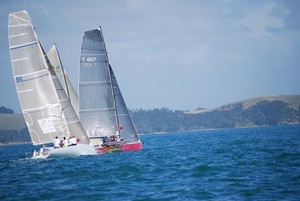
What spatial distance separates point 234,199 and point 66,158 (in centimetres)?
2619

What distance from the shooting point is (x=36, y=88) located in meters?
43.7

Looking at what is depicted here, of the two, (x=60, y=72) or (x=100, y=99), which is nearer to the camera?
(x=100, y=99)

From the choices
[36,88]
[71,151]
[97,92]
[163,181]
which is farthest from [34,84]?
[163,181]

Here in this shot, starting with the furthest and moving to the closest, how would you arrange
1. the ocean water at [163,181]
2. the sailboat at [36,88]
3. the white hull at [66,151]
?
1. the sailboat at [36,88]
2. the white hull at [66,151]
3. the ocean water at [163,181]

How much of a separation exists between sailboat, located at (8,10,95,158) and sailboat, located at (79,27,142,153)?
13.8 ft

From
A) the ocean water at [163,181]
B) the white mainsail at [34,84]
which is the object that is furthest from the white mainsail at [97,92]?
the ocean water at [163,181]

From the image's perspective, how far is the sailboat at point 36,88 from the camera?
43.1 meters

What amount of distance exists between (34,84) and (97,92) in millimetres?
7589

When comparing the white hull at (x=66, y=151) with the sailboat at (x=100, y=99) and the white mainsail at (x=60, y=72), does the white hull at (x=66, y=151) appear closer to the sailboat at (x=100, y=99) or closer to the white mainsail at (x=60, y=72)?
the sailboat at (x=100, y=99)

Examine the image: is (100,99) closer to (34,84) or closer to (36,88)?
(36,88)

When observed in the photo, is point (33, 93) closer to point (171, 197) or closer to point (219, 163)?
point (219, 163)

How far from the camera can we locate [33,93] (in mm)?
43594

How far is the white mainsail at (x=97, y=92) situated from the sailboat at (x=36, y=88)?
426 centimetres

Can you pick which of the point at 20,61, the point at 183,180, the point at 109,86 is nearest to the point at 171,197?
the point at 183,180
